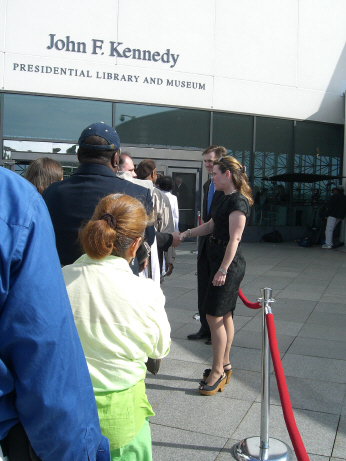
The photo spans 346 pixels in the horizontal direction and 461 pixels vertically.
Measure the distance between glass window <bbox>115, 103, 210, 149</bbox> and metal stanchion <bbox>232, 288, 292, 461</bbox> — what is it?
37.4 ft

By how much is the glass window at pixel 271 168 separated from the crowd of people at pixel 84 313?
12191 mm

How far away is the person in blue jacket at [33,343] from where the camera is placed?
107cm

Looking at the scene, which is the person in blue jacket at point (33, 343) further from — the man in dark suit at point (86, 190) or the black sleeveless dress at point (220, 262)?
the black sleeveless dress at point (220, 262)

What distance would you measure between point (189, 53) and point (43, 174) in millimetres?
11233

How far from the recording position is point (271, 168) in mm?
15758

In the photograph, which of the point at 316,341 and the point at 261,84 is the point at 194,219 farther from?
the point at 316,341

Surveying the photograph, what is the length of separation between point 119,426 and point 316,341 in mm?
3937

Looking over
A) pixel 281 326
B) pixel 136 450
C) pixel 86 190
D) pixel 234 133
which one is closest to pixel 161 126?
pixel 234 133

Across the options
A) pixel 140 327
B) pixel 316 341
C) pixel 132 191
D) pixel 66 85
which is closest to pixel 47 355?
pixel 140 327

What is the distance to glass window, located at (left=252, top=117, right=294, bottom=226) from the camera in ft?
50.8

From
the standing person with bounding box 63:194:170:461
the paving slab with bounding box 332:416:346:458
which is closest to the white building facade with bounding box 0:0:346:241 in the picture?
the paving slab with bounding box 332:416:346:458

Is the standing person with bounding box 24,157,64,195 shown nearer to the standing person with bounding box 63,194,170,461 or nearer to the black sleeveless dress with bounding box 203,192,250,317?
the black sleeveless dress with bounding box 203,192,250,317

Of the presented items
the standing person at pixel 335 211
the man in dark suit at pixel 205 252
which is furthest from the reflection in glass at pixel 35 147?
the man in dark suit at pixel 205 252

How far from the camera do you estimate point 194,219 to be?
1425 cm
